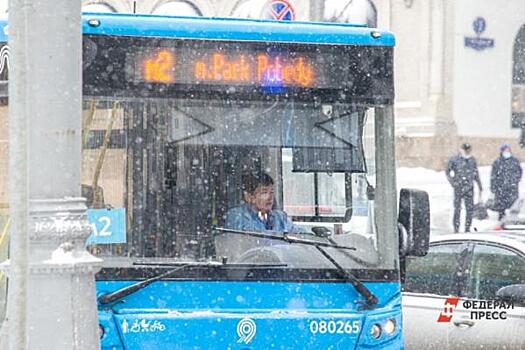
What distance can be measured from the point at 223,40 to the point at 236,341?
1691mm

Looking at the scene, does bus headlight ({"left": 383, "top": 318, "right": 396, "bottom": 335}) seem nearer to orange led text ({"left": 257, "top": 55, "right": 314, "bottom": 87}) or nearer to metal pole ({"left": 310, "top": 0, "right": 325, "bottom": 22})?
orange led text ({"left": 257, "top": 55, "right": 314, "bottom": 87})

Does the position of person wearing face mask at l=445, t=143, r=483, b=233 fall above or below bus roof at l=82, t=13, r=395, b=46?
below

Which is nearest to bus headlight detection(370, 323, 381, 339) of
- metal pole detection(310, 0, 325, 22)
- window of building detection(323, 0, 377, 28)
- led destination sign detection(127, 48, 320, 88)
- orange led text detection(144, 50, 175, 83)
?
led destination sign detection(127, 48, 320, 88)

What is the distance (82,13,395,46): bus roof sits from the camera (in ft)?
24.7

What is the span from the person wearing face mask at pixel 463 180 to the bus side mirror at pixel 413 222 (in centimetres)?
1711

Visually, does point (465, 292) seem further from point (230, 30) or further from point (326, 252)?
point (230, 30)

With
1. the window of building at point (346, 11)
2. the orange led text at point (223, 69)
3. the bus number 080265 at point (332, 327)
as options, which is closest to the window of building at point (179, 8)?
the window of building at point (346, 11)

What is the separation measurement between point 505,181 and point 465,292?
51.3 ft

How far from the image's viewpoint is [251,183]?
25.4 feet

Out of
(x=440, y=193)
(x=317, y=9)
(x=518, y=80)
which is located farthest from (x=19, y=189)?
(x=518, y=80)

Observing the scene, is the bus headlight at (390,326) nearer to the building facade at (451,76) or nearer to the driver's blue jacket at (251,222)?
the driver's blue jacket at (251,222)

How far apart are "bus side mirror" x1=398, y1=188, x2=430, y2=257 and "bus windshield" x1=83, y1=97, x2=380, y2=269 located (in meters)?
0.18

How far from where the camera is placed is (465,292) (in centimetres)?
1027

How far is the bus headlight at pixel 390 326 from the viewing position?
7.68m
